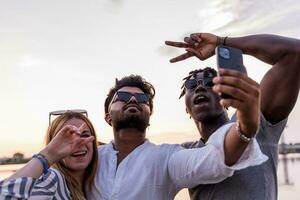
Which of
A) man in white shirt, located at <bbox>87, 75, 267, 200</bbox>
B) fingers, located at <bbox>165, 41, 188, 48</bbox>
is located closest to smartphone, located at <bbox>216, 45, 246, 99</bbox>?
man in white shirt, located at <bbox>87, 75, 267, 200</bbox>

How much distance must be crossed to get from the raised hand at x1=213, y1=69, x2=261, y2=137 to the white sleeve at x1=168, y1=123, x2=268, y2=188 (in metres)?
0.32

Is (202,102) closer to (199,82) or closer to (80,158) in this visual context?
(199,82)

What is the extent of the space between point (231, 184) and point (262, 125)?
475 millimetres

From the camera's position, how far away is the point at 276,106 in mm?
3088

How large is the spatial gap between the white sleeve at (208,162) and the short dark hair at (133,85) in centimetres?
91

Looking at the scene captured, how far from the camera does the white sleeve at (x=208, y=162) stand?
264 cm

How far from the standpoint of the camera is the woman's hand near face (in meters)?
2.93

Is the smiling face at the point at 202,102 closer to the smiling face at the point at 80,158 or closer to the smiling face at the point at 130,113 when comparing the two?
the smiling face at the point at 130,113

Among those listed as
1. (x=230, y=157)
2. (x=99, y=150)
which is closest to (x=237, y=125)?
(x=230, y=157)

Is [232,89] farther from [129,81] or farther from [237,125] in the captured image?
[129,81]

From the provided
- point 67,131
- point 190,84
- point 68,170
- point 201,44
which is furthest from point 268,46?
point 68,170

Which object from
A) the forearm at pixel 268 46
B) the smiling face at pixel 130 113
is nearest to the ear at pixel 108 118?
the smiling face at pixel 130 113

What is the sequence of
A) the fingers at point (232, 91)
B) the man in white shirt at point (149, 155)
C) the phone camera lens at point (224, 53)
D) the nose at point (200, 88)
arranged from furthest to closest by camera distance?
the nose at point (200, 88), the man in white shirt at point (149, 155), the phone camera lens at point (224, 53), the fingers at point (232, 91)

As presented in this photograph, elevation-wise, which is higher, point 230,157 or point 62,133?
point 62,133
